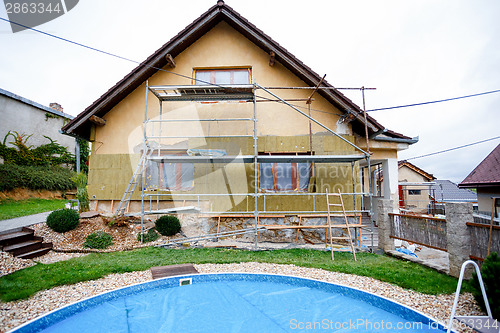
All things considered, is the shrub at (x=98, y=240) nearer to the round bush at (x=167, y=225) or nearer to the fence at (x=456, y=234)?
the round bush at (x=167, y=225)

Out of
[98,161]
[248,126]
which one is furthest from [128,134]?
[248,126]

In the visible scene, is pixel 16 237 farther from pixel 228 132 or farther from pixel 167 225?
pixel 228 132

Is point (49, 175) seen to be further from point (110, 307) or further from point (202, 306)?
point (202, 306)

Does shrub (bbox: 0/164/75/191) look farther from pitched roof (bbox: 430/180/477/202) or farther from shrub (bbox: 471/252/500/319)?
pitched roof (bbox: 430/180/477/202)

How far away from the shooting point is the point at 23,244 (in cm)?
685

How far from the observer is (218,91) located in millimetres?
8875

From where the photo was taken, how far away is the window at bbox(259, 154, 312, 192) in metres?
9.52

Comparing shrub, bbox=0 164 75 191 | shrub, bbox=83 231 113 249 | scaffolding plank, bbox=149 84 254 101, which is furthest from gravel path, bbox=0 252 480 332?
shrub, bbox=0 164 75 191

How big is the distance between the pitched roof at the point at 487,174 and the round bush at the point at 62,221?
1545cm

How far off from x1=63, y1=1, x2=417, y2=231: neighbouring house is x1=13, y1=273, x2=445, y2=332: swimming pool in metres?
3.85

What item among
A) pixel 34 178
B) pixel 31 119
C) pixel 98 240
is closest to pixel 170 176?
pixel 98 240

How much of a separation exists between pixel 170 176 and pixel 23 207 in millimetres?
7917

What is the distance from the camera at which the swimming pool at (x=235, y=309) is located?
3.99 meters

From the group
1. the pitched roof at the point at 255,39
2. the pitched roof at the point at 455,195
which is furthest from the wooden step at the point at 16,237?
Result: the pitched roof at the point at 455,195
